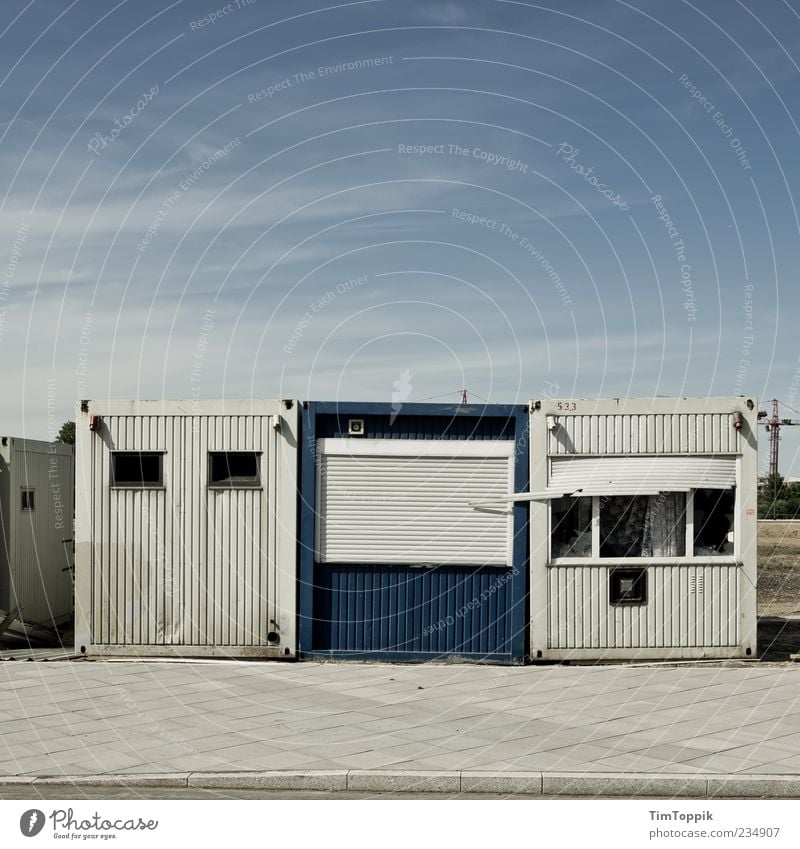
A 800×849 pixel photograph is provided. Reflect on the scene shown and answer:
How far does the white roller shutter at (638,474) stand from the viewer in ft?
50.9

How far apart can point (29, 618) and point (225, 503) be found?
4.70 metres

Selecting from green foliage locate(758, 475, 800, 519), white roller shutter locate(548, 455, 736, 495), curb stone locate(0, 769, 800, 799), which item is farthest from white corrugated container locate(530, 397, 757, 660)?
green foliage locate(758, 475, 800, 519)

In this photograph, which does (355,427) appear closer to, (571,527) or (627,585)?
(571,527)

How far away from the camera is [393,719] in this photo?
1180cm

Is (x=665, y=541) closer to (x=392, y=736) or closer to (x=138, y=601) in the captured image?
(x=392, y=736)

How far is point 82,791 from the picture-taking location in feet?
30.2

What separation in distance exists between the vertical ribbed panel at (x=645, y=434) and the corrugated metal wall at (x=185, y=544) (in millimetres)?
4284

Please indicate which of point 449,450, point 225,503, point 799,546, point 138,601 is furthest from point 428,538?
point 799,546

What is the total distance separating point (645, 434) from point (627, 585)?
2.18 metres

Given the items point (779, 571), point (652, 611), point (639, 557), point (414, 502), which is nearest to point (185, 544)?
point (414, 502)

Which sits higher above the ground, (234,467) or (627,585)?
(234,467)

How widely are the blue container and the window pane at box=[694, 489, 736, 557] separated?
8.33 ft

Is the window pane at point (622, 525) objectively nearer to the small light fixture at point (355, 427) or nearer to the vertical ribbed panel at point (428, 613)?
the vertical ribbed panel at point (428, 613)

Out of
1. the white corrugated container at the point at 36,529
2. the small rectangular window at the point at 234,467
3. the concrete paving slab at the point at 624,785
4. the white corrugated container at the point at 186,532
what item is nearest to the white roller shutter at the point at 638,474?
the white corrugated container at the point at 186,532
